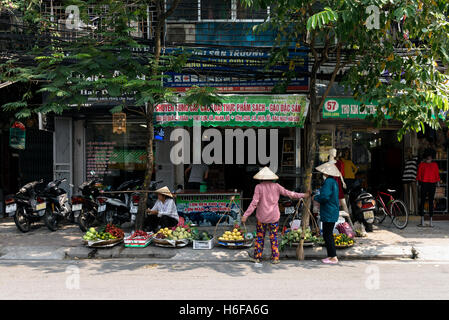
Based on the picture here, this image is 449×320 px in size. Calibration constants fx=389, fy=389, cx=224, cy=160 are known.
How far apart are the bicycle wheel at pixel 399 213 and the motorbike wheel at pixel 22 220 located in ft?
30.4

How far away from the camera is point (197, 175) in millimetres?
11594

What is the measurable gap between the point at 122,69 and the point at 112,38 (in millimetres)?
1567

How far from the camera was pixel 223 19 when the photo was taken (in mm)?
11211

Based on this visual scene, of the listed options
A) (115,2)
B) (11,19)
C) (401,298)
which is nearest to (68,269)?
(401,298)

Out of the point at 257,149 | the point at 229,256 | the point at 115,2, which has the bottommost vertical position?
the point at 229,256

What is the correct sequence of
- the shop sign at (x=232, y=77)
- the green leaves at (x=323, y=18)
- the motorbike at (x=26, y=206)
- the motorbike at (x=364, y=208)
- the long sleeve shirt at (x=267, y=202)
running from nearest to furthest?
the green leaves at (x=323, y=18), the long sleeve shirt at (x=267, y=202), the motorbike at (x=364, y=208), the motorbike at (x=26, y=206), the shop sign at (x=232, y=77)

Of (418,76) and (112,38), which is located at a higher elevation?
(112,38)

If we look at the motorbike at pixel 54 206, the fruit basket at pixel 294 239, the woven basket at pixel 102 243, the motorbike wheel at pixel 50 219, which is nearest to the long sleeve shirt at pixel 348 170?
the fruit basket at pixel 294 239

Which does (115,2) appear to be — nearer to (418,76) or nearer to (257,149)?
(257,149)

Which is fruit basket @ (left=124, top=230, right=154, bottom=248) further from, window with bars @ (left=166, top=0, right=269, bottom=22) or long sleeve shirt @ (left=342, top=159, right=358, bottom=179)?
window with bars @ (left=166, top=0, right=269, bottom=22)

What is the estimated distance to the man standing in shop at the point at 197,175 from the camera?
456 inches

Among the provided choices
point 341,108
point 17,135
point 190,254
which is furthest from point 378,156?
point 17,135

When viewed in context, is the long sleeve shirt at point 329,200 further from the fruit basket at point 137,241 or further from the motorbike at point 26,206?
the motorbike at point 26,206

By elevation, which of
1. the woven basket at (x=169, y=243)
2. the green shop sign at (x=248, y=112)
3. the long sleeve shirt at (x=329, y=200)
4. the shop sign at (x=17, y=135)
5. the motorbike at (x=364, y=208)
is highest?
the green shop sign at (x=248, y=112)
